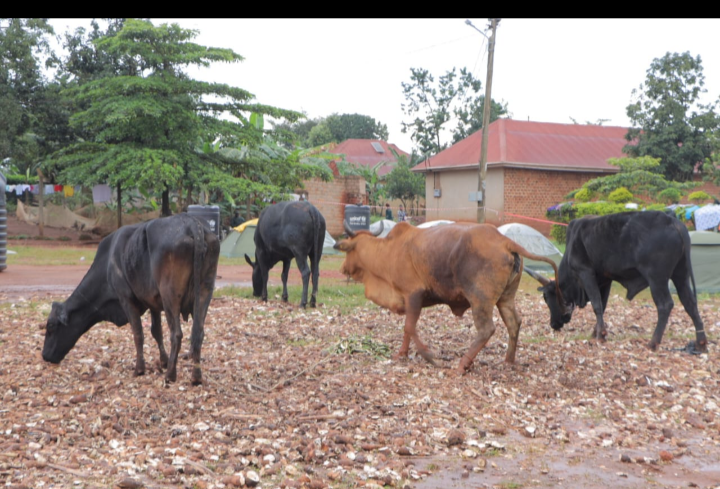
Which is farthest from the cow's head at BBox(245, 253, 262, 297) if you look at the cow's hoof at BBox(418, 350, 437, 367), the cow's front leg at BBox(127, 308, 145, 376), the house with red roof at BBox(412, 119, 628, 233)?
the house with red roof at BBox(412, 119, 628, 233)

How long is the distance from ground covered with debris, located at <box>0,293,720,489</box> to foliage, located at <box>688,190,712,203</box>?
2185 cm

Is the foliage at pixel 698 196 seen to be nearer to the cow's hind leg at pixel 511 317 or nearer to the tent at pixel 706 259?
the tent at pixel 706 259

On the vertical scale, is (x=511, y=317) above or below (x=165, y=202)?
below

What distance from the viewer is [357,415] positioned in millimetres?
5730

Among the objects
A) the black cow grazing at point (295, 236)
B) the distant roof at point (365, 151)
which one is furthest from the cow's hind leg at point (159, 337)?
the distant roof at point (365, 151)

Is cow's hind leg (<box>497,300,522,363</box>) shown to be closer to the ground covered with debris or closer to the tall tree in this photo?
the ground covered with debris

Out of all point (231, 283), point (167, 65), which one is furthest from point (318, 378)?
point (167, 65)

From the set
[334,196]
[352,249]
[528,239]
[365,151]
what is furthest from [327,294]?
[365,151]

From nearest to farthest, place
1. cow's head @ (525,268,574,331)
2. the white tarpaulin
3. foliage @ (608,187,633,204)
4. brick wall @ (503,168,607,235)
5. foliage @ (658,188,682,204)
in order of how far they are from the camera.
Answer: cow's head @ (525,268,574,331), the white tarpaulin, foliage @ (658,188,682,204), foliage @ (608,187,633,204), brick wall @ (503,168,607,235)

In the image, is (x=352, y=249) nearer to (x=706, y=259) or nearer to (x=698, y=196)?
(x=706, y=259)

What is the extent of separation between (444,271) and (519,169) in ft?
84.3

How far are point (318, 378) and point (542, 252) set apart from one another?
41.7 feet

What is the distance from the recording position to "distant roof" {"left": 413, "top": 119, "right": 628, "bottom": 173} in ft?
106

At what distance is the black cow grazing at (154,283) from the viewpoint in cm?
651
